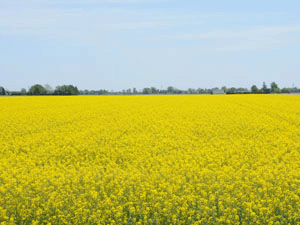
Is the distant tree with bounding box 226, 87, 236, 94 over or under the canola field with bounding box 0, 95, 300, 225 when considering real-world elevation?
over

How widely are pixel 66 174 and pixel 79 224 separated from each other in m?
2.94

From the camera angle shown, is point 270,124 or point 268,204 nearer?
point 268,204

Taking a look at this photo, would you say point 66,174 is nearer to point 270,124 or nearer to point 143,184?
point 143,184

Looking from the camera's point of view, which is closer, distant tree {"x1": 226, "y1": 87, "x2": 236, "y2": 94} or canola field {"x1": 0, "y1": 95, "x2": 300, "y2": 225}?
canola field {"x1": 0, "y1": 95, "x2": 300, "y2": 225}

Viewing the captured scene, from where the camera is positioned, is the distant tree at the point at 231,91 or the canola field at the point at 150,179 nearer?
the canola field at the point at 150,179

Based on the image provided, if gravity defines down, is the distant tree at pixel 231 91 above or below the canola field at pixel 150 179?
above

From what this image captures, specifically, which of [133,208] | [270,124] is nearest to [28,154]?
[133,208]

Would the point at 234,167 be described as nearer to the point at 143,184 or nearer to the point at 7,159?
the point at 143,184

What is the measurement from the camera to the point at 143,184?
25.8 feet

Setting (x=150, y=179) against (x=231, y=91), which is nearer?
(x=150, y=179)

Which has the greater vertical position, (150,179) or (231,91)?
(231,91)

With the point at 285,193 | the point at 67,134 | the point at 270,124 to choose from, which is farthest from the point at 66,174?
the point at 270,124

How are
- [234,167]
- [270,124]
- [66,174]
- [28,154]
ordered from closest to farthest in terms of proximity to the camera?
[66,174]
[234,167]
[28,154]
[270,124]

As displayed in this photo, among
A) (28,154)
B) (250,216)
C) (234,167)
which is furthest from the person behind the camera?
(28,154)
